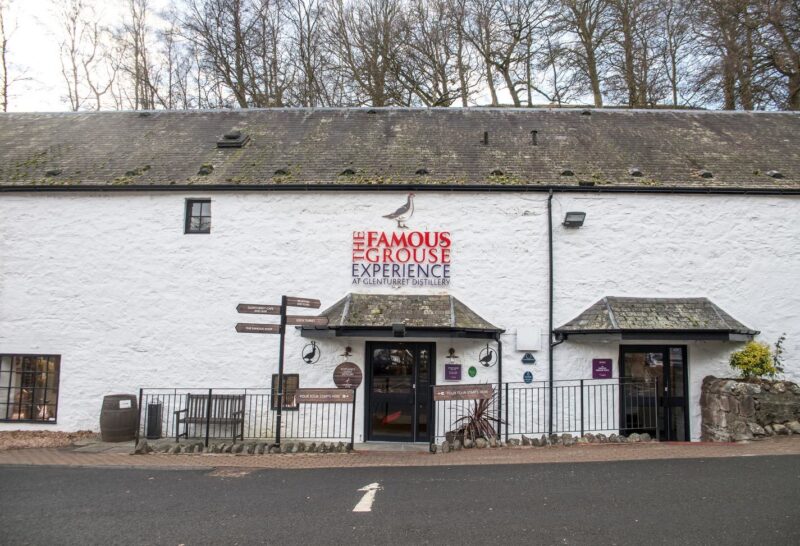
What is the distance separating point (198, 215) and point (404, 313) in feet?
17.2

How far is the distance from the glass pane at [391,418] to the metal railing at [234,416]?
1.76ft

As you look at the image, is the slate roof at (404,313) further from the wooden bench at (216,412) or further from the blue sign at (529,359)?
the wooden bench at (216,412)

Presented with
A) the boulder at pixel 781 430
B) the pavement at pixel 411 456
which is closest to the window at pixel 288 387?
the pavement at pixel 411 456

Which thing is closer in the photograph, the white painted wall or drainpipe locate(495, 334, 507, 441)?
drainpipe locate(495, 334, 507, 441)

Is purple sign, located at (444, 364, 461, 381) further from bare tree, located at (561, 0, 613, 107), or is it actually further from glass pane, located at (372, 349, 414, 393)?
bare tree, located at (561, 0, 613, 107)

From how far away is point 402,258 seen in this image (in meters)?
12.4

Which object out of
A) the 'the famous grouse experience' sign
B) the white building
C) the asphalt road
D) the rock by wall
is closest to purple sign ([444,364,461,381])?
the white building

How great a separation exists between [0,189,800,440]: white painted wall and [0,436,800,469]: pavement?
1.86 meters

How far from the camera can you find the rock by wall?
418 inches

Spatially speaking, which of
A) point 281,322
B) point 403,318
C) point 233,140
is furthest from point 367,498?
point 233,140

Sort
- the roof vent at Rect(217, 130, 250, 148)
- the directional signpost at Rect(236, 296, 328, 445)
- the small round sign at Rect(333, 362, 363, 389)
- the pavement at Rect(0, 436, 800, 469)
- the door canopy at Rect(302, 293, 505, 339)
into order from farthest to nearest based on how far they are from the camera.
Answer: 1. the roof vent at Rect(217, 130, 250, 148)
2. the small round sign at Rect(333, 362, 363, 389)
3. the door canopy at Rect(302, 293, 505, 339)
4. the directional signpost at Rect(236, 296, 328, 445)
5. the pavement at Rect(0, 436, 800, 469)

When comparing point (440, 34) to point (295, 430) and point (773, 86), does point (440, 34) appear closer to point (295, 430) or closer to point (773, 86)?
point (773, 86)

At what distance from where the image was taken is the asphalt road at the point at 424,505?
18.3 feet

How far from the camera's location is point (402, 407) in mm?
12086
